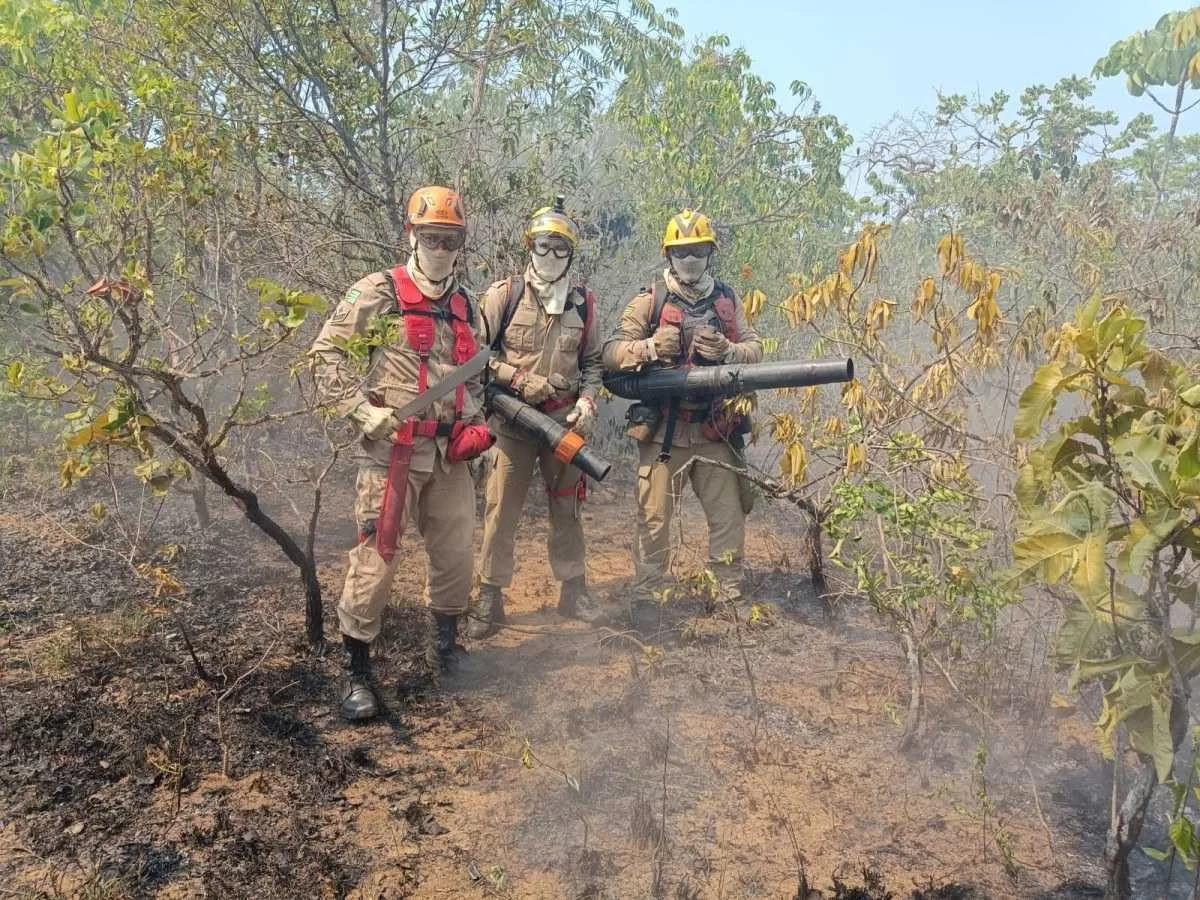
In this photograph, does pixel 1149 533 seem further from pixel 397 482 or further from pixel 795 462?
pixel 397 482

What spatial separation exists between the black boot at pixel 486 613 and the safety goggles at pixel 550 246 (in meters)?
1.71

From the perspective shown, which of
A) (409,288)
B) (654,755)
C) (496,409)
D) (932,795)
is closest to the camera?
(932,795)

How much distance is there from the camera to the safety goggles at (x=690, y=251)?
4.37m

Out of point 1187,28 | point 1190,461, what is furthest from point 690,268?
point 1187,28

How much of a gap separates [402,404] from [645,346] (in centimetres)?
140

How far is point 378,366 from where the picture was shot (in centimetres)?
343

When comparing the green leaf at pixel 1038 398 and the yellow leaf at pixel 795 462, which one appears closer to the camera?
the green leaf at pixel 1038 398

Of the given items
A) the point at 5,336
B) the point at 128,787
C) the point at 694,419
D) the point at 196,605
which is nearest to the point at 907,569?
the point at 694,419

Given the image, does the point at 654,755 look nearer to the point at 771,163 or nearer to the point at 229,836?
the point at 229,836

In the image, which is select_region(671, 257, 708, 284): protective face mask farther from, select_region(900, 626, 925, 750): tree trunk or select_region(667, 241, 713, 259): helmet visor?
select_region(900, 626, 925, 750): tree trunk

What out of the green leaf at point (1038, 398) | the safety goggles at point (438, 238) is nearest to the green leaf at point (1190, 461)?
the green leaf at point (1038, 398)

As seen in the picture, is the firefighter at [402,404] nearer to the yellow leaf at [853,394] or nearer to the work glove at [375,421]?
Result: the work glove at [375,421]

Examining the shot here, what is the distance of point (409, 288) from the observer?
340cm

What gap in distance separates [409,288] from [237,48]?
233cm
